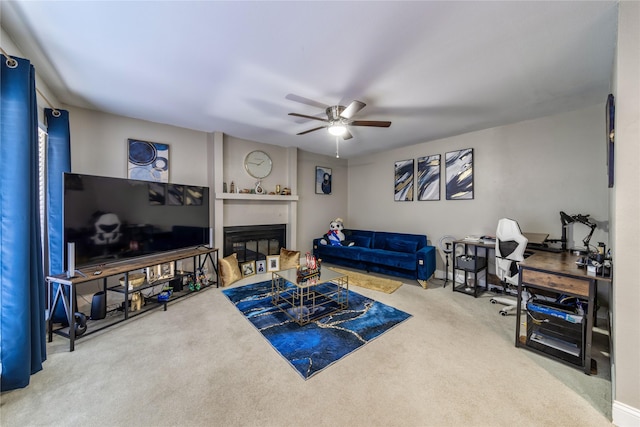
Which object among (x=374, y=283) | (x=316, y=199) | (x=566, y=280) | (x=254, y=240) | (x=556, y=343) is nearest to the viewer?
(x=566, y=280)

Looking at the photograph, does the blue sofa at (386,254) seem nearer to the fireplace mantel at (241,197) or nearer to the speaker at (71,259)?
the fireplace mantel at (241,197)

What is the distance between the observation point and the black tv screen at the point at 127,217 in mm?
2336

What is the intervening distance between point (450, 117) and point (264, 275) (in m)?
3.88

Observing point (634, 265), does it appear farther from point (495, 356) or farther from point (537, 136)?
point (537, 136)

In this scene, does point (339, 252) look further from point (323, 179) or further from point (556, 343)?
point (556, 343)

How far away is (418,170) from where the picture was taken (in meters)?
4.58

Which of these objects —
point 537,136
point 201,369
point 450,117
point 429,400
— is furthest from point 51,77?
point 537,136

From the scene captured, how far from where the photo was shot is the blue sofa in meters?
3.80

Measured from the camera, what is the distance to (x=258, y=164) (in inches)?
180

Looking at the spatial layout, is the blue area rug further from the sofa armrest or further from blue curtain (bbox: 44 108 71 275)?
blue curtain (bbox: 44 108 71 275)

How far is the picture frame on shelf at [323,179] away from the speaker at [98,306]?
13.0 ft

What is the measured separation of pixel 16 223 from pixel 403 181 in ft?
16.6

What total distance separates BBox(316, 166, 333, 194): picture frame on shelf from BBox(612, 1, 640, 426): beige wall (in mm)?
4408

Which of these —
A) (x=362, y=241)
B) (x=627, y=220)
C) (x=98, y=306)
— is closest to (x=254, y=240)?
(x=362, y=241)
